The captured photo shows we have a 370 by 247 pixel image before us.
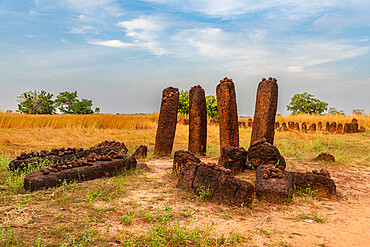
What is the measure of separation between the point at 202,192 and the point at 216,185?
0.30m

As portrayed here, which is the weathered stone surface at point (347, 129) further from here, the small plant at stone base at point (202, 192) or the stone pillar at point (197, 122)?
the small plant at stone base at point (202, 192)

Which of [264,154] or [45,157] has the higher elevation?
[264,154]

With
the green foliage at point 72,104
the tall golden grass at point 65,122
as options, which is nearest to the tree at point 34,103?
the green foliage at point 72,104

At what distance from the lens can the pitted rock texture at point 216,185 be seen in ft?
16.9

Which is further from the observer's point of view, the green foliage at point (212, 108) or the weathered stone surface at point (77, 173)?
the green foliage at point (212, 108)

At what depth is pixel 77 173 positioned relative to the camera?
6.27m

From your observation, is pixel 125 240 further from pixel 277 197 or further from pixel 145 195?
pixel 277 197

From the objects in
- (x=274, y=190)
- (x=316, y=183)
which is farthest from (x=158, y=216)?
(x=316, y=183)

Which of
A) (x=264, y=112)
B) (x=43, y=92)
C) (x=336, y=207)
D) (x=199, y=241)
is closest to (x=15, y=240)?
(x=199, y=241)

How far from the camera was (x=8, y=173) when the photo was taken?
6879mm

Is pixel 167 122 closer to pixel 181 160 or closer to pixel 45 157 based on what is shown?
pixel 181 160

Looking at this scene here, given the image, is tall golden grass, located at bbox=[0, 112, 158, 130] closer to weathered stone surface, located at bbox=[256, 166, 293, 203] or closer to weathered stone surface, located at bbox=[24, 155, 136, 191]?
weathered stone surface, located at bbox=[24, 155, 136, 191]

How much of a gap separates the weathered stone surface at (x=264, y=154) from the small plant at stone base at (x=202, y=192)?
2.18 m

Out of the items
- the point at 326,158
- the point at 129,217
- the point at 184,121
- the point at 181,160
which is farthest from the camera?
the point at 184,121
